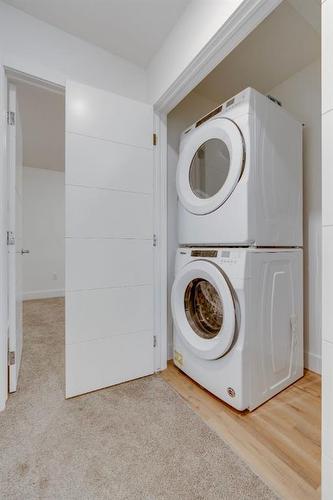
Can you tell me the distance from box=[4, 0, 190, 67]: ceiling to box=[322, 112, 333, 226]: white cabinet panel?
4.07 ft

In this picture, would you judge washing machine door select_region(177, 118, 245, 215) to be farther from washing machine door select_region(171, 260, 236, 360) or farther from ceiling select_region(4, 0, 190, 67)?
ceiling select_region(4, 0, 190, 67)

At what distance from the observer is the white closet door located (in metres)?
1.45

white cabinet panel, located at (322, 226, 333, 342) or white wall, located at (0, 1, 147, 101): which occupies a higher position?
white wall, located at (0, 1, 147, 101)

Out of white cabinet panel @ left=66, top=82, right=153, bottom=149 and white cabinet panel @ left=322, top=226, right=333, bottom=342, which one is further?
white cabinet panel @ left=66, top=82, right=153, bottom=149

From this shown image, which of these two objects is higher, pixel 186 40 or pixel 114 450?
pixel 186 40

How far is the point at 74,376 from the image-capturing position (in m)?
1.46

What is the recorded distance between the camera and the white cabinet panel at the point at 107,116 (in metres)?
1.45

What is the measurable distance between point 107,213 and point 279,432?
1506 mm

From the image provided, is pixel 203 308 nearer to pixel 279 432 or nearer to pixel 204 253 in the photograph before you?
pixel 204 253

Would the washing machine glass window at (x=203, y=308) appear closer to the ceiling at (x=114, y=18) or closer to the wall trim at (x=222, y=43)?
the wall trim at (x=222, y=43)

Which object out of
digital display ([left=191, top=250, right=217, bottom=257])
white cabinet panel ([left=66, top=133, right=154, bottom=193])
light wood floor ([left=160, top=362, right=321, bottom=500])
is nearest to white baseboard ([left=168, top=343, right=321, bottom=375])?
light wood floor ([left=160, top=362, right=321, bottom=500])

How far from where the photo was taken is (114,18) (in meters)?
1.43

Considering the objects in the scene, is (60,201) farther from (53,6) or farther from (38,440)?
(38,440)

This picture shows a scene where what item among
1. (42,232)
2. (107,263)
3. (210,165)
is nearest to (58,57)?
(210,165)
